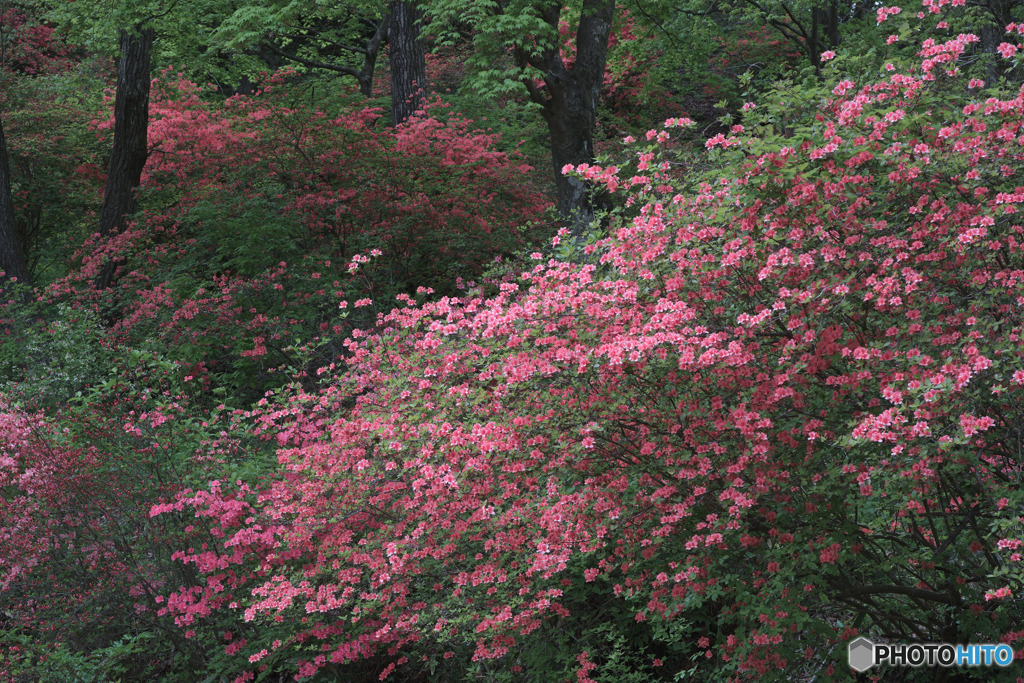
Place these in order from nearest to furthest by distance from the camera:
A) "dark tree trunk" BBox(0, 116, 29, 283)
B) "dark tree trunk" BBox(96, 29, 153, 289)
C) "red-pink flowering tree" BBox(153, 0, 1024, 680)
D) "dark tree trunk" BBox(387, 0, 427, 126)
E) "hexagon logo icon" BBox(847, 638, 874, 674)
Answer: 1. "red-pink flowering tree" BBox(153, 0, 1024, 680)
2. "hexagon logo icon" BBox(847, 638, 874, 674)
3. "dark tree trunk" BBox(0, 116, 29, 283)
4. "dark tree trunk" BBox(96, 29, 153, 289)
5. "dark tree trunk" BBox(387, 0, 427, 126)

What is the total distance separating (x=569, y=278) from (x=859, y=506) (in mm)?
1977

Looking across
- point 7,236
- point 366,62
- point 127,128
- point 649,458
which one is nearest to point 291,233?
point 127,128

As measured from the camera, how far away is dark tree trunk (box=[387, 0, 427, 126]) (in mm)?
12289

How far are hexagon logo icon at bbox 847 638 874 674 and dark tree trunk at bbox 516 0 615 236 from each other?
667cm

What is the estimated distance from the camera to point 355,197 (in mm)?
10453

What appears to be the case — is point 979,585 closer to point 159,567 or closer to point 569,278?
point 569,278

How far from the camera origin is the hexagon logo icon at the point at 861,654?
385 centimetres

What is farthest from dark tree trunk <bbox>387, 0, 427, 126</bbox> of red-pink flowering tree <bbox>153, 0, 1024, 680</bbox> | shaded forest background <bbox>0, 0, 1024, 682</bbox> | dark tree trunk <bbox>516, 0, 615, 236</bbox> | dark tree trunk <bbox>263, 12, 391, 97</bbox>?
red-pink flowering tree <bbox>153, 0, 1024, 680</bbox>

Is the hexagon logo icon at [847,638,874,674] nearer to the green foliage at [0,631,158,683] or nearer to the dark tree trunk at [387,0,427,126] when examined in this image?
the green foliage at [0,631,158,683]

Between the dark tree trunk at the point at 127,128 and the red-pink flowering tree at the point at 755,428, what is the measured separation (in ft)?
26.1

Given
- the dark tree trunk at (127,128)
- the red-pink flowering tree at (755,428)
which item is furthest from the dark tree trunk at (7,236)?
the red-pink flowering tree at (755,428)

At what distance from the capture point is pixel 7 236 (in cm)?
1113

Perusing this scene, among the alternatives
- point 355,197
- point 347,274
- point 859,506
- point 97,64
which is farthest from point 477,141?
point 97,64

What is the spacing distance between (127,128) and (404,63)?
12.6 ft
